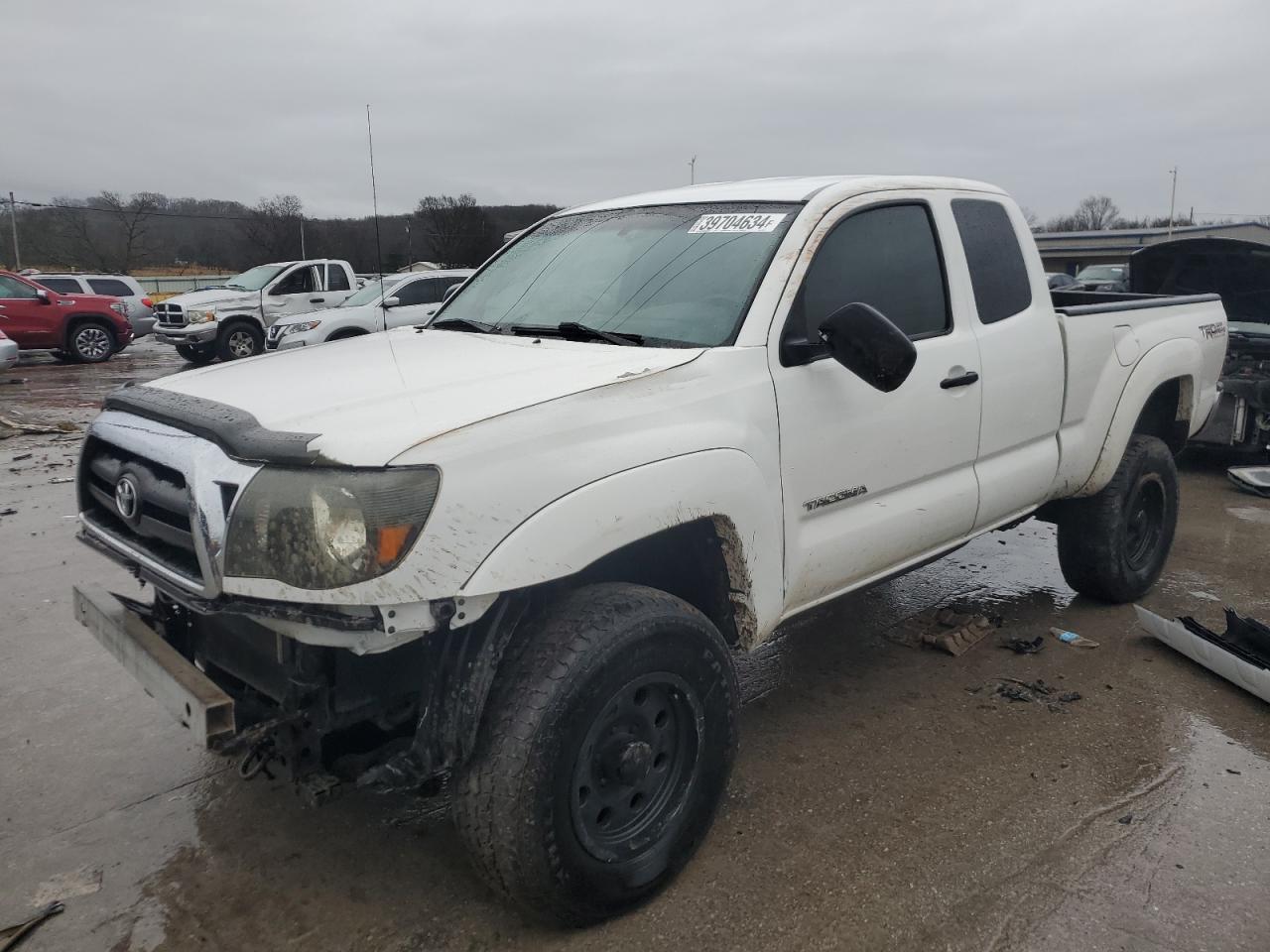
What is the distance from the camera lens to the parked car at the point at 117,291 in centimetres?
1991

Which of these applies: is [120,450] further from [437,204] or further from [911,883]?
[437,204]

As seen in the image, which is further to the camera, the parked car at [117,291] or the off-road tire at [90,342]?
the parked car at [117,291]

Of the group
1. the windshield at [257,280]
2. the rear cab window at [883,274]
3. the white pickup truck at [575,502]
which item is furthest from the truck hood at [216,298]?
the rear cab window at [883,274]

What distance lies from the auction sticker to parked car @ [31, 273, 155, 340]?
1914 centimetres

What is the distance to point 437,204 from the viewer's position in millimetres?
11414

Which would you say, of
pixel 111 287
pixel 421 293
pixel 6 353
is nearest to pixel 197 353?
pixel 6 353

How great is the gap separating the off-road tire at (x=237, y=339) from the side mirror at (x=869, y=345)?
16.6 metres

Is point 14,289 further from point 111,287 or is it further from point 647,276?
point 647,276

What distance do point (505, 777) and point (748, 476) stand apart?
3.42 feet

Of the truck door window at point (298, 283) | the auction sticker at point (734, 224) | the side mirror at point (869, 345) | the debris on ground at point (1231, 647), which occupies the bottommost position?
the debris on ground at point (1231, 647)

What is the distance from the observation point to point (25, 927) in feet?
8.27

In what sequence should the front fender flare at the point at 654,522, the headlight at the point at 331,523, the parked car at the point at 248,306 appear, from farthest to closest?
the parked car at the point at 248,306 < the front fender flare at the point at 654,522 < the headlight at the point at 331,523

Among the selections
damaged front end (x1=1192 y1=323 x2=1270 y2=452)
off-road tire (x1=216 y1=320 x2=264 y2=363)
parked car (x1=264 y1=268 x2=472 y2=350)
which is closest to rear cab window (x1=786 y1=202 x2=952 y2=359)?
damaged front end (x1=1192 y1=323 x2=1270 y2=452)

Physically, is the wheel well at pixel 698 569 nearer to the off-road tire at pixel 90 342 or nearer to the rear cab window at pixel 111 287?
the off-road tire at pixel 90 342
